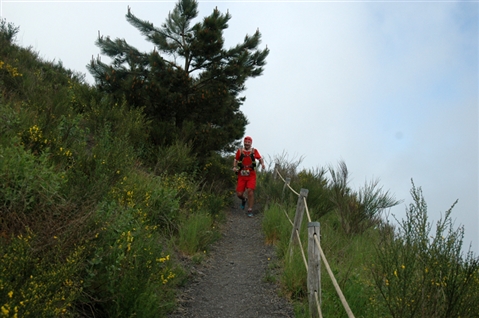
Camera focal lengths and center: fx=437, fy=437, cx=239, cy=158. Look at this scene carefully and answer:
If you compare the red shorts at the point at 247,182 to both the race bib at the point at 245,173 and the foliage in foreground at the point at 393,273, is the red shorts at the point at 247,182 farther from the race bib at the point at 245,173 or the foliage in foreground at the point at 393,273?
the foliage in foreground at the point at 393,273

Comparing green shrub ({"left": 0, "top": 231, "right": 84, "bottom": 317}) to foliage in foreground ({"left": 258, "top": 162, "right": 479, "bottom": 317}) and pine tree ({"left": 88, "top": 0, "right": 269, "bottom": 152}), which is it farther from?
pine tree ({"left": 88, "top": 0, "right": 269, "bottom": 152})

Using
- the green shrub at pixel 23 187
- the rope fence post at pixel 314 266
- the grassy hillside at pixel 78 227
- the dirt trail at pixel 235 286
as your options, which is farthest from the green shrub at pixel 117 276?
the rope fence post at pixel 314 266

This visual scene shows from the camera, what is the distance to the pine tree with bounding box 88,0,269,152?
10.5 m

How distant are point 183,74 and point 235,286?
5987 millimetres

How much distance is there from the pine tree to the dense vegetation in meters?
0.03

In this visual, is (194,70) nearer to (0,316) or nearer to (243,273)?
(243,273)

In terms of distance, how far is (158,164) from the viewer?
935 cm

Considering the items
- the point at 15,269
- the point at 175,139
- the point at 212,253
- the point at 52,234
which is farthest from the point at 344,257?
the point at 175,139

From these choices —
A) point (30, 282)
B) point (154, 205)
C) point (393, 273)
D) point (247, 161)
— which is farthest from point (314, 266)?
Result: point (247, 161)

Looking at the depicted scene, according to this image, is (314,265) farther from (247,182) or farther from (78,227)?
(247,182)

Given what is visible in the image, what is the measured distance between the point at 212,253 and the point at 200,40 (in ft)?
18.6

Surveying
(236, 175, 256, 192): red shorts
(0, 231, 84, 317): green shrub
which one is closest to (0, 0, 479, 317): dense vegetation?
(0, 231, 84, 317): green shrub

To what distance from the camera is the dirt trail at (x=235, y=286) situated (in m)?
5.00

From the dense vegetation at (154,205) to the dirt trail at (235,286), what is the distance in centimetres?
23
